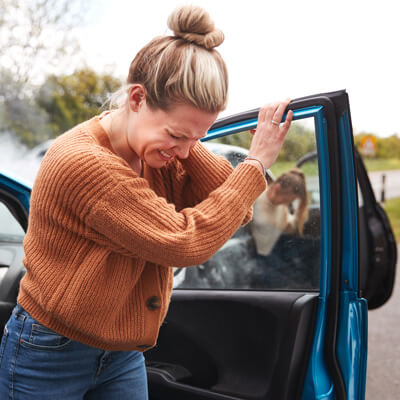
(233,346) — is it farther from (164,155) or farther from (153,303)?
(164,155)

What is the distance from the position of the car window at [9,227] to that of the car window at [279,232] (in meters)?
0.83

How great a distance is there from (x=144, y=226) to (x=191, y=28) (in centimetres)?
49

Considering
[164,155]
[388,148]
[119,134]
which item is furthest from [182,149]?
[388,148]

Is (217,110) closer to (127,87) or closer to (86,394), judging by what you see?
(127,87)

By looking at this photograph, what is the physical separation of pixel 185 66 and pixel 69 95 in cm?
1281

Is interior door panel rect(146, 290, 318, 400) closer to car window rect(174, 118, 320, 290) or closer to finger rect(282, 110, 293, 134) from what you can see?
car window rect(174, 118, 320, 290)

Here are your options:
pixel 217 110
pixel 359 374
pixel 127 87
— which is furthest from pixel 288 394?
pixel 127 87

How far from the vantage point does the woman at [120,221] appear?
3.84 feet

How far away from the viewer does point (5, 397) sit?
1339mm

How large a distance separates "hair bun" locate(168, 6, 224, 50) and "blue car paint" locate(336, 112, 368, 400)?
55cm

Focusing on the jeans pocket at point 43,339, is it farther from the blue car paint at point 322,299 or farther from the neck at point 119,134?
the blue car paint at point 322,299

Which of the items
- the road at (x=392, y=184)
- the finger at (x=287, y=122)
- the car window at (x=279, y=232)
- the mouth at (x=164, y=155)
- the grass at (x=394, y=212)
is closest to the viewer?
the mouth at (x=164, y=155)

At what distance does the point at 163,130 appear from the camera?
48.1 inches

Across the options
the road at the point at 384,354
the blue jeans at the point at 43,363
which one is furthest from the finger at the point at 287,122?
the road at the point at 384,354
